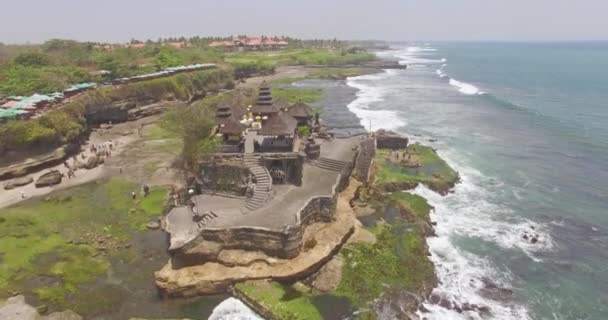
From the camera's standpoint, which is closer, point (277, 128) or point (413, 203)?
point (277, 128)

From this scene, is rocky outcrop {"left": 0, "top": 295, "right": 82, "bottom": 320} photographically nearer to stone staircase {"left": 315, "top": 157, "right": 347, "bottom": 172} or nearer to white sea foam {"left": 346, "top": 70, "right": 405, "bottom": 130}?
stone staircase {"left": 315, "top": 157, "right": 347, "bottom": 172}

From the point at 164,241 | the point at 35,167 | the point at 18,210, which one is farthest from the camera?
the point at 35,167

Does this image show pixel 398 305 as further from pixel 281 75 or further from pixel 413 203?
pixel 281 75

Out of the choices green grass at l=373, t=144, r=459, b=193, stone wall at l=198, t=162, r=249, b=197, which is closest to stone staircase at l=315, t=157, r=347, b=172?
green grass at l=373, t=144, r=459, b=193

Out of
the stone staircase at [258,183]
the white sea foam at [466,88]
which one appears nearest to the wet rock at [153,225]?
the stone staircase at [258,183]

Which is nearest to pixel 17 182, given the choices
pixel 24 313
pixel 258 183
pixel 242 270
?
pixel 24 313

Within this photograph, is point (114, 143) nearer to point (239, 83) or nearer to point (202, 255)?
point (202, 255)

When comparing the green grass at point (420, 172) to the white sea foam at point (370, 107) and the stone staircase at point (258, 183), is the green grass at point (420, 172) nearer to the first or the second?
the stone staircase at point (258, 183)

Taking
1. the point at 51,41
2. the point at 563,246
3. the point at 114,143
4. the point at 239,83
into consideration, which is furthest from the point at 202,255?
the point at 51,41
